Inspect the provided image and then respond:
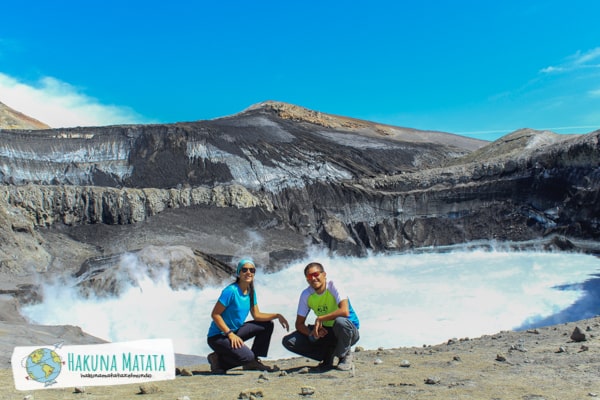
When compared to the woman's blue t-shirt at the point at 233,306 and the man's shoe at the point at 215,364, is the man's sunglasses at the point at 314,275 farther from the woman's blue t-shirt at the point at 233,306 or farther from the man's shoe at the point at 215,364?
the man's shoe at the point at 215,364

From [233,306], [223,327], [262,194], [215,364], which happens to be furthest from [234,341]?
[262,194]

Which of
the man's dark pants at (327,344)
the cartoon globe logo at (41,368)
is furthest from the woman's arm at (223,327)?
the cartoon globe logo at (41,368)

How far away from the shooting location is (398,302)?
16.4 meters

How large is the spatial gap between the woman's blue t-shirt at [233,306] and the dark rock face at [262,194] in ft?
52.2

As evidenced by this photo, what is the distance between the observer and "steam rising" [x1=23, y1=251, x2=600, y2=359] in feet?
41.0

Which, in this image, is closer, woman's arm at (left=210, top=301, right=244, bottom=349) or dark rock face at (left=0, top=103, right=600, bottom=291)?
woman's arm at (left=210, top=301, right=244, bottom=349)

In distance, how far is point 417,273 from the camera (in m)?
24.5

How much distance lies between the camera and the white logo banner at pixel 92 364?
4.54 metres

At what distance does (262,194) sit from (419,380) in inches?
1259

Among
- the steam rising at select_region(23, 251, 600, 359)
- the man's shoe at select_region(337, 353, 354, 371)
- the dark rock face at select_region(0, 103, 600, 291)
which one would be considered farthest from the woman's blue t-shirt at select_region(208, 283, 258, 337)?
the dark rock face at select_region(0, 103, 600, 291)

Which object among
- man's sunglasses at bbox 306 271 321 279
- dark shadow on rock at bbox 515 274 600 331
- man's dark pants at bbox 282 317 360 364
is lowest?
dark shadow on rock at bbox 515 274 600 331

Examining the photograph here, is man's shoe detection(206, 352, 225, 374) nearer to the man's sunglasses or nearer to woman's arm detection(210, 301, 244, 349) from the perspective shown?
woman's arm detection(210, 301, 244, 349)

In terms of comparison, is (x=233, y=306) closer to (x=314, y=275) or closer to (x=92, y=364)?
(x=314, y=275)

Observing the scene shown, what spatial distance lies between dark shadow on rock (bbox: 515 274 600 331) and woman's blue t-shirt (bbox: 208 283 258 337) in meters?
8.25
